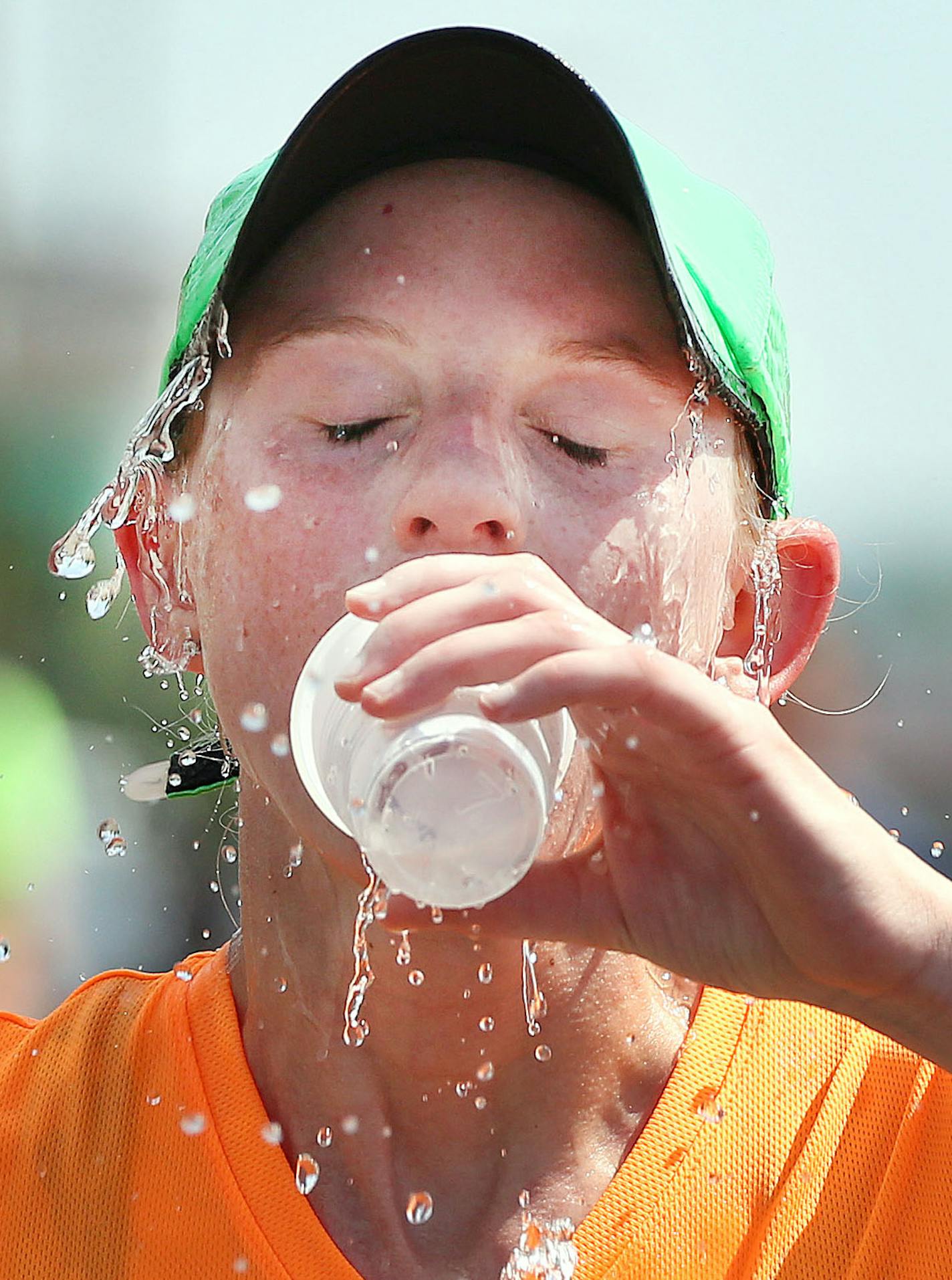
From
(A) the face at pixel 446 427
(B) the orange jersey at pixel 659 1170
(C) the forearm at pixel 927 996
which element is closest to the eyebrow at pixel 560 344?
(A) the face at pixel 446 427

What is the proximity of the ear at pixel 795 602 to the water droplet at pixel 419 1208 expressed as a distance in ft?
1.96

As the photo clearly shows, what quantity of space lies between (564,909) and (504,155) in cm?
71

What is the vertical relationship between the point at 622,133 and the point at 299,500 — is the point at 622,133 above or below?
above

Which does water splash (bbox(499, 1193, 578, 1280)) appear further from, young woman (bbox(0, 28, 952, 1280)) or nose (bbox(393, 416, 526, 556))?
nose (bbox(393, 416, 526, 556))

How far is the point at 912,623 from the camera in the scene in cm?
401

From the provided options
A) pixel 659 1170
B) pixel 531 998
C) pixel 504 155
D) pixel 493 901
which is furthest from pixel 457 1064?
pixel 504 155

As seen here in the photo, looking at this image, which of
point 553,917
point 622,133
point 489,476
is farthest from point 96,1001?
point 622,133

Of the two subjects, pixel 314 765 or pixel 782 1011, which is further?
pixel 782 1011

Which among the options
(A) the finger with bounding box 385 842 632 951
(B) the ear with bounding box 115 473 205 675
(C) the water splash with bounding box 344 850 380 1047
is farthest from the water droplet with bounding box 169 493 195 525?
(A) the finger with bounding box 385 842 632 951

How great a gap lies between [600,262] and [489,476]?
0.27 meters

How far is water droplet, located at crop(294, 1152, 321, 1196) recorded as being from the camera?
1.23 m

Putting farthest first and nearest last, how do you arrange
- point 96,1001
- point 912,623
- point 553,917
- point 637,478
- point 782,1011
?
point 912,623, point 96,1001, point 782,1011, point 637,478, point 553,917

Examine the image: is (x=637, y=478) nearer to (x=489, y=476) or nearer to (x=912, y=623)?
(x=489, y=476)

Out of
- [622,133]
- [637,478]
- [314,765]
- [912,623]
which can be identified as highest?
[622,133]
